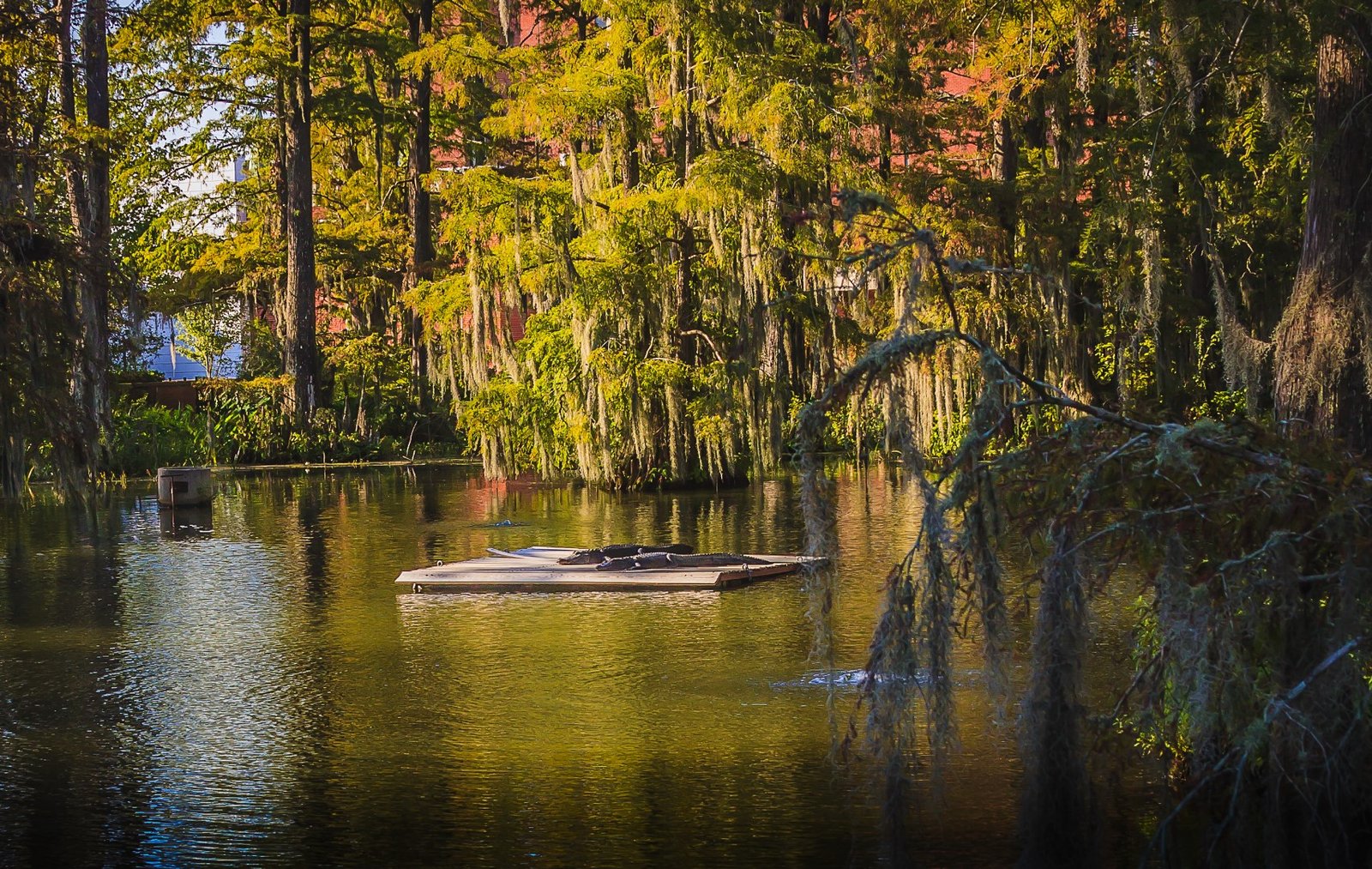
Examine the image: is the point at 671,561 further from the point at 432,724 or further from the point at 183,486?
the point at 183,486

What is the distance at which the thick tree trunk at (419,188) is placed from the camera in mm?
35750

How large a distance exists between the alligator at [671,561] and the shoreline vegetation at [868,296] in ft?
7.48

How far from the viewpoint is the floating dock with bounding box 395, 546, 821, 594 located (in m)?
15.2

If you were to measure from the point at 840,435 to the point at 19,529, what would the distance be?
47.5 feet

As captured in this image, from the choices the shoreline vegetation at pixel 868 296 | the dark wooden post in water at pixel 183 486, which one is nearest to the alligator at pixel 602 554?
the shoreline vegetation at pixel 868 296

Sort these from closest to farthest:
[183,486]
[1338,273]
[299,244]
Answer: [1338,273]
[183,486]
[299,244]

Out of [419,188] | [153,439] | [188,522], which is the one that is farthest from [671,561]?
[419,188]

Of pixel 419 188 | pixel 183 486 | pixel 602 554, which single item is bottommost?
pixel 602 554

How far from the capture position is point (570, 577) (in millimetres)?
15336

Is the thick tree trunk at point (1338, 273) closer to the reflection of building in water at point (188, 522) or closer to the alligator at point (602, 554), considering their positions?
the alligator at point (602, 554)

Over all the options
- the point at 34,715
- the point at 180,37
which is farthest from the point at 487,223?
the point at 34,715

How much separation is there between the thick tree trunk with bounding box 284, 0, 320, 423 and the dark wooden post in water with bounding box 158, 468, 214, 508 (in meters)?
9.35

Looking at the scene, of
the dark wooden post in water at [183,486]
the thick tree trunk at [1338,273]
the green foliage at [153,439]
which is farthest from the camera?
the green foliage at [153,439]

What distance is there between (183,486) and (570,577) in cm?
1057
